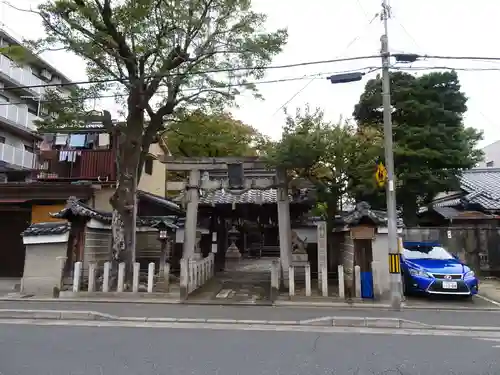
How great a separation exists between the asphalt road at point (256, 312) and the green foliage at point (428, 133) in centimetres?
772

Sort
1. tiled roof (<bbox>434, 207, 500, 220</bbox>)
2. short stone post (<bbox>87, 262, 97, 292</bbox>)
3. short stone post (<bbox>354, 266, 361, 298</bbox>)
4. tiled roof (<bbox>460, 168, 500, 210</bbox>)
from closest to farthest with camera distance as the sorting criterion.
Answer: short stone post (<bbox>354, 266, 361, 298</bbox>) < short stone post (<bbox>87, 262, 97, 292</bbox>) < tiled roof (<bbox>434, 207, 500, 220</bbox>) < tiled roof (<bbox>460, 168, 500, 210</bbox>)

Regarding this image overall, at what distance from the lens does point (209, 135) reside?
18.5 m

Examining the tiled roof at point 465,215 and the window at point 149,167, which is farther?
the window at point 149,167

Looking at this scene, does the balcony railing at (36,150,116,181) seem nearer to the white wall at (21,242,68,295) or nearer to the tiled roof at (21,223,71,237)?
the tiled roof at (21,223,71,237)

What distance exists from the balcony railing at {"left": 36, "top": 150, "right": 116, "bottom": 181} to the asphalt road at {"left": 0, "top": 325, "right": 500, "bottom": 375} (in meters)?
12.3

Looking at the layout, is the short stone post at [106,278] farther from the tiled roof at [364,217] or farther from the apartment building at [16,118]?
the apartment building at [16,118]

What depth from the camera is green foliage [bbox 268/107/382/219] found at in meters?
13.7

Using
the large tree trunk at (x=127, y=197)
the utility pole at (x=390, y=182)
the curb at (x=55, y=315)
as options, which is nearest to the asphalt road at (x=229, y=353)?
the curb at (x=55, y=315)

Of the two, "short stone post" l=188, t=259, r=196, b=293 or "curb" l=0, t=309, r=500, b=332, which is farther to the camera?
"short stone post" l=188, t=259, r=196, b=293

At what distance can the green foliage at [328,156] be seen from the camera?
541 inches

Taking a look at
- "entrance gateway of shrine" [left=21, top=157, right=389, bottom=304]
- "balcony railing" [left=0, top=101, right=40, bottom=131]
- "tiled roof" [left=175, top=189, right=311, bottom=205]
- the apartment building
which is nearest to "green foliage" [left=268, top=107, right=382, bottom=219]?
"entrance gateway of shrine" [left=21, top=157, right=389, bottom=304]

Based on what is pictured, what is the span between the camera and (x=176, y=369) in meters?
5.63

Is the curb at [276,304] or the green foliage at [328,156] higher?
the green foliage at [328,156]

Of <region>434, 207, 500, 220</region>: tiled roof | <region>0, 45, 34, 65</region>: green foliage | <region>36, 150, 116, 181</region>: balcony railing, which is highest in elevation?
<region>0, 45, 34, 65</region>: green foliage
